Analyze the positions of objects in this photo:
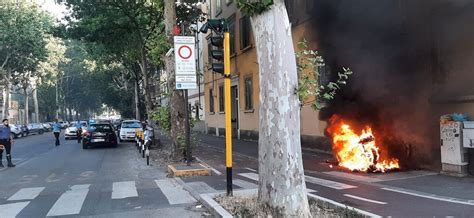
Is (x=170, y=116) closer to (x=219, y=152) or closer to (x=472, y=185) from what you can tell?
(x=219, y=152)

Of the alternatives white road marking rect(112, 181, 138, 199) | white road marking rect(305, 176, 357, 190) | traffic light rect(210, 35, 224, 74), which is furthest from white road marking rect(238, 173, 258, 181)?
traffic light rect(210, 35, 224, 74)

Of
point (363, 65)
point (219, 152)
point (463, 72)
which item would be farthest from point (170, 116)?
point (463, 72)

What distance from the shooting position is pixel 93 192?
890 centimetres

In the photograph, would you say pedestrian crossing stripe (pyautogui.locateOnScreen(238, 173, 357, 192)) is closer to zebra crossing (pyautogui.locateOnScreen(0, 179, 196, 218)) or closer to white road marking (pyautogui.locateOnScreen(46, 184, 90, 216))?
zebra crossing (pyautogui.locateOnScreen(0, 179, 196, 218))

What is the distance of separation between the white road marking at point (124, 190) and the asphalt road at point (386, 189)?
4.11 ft

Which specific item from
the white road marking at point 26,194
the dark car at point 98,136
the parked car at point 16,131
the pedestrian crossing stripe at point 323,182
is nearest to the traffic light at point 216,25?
the pedestrian crossing stripe at point 323,182

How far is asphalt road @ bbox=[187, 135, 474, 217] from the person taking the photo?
21.7 ft

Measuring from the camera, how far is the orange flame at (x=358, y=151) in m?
10.8

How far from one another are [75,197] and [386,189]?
586cm

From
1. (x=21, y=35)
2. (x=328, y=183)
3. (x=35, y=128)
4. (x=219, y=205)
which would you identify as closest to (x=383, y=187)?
(x=328, y=183)

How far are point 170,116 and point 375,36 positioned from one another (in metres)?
6.42

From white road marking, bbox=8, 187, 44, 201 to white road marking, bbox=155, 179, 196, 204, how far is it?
8.05 ft

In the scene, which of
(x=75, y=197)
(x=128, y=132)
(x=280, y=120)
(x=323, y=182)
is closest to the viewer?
(x=280, y=120)

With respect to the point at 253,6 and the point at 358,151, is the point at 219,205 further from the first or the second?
the point at 358,151
